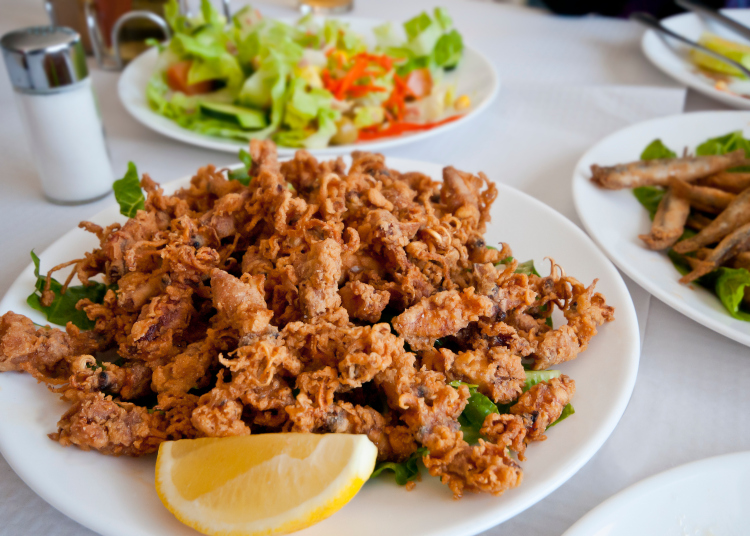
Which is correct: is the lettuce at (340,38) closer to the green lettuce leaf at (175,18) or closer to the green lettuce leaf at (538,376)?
the green lettuce leaf at (175,18)

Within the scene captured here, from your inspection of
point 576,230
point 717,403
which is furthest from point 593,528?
point 576,230

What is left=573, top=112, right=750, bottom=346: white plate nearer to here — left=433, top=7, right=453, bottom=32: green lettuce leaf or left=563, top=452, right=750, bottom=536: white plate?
left=563, top=452, right=750, bottom=536: white plate

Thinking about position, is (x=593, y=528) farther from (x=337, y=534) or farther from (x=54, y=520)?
(x=54, y=520)

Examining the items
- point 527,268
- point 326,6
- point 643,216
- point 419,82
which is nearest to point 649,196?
point 643,216

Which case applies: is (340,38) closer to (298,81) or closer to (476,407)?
(298,81)

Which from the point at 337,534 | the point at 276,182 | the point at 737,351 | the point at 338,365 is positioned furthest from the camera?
the point at 737,351
